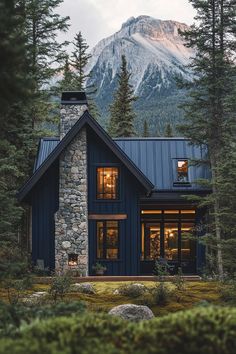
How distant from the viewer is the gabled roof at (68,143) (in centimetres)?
2467

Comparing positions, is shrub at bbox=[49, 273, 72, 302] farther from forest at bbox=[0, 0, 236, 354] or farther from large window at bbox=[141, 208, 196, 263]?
large window at bbox=[141, 208, 196, 263]

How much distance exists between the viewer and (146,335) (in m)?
4.96

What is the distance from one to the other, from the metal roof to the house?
53 millimetres

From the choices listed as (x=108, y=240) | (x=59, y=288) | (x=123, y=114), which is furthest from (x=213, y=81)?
(x=123, y=114)

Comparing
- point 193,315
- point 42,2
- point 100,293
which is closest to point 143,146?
point 42,2

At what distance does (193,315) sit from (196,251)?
22.9m

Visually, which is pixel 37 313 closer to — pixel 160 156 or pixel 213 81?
pixel 213 81

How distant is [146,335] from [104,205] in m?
21.1

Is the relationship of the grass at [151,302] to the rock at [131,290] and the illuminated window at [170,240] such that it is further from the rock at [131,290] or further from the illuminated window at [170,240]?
the illuminated window at [170,240]

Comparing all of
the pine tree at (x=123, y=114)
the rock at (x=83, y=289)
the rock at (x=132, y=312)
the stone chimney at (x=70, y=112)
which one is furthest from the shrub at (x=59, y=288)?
the pine tree at (x=123, y=114)

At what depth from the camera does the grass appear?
53.5 feet

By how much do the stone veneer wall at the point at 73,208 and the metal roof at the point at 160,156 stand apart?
10.5 ft

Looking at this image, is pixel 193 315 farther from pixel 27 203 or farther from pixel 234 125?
pixel 27 203

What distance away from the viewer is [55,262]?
2500 cm
